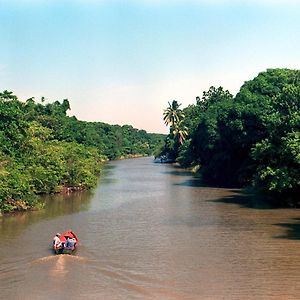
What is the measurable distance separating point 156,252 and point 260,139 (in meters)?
22.8

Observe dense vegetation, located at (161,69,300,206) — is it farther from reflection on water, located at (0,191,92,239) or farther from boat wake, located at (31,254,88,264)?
boat wake, located at (31,254,88,264)

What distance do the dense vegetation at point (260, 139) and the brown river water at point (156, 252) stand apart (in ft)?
7.72

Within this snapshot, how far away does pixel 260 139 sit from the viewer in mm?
42406

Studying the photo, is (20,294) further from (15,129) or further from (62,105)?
(62,105)

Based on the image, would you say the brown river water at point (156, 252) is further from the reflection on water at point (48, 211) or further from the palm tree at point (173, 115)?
→ the palm tree at point (173, 115)

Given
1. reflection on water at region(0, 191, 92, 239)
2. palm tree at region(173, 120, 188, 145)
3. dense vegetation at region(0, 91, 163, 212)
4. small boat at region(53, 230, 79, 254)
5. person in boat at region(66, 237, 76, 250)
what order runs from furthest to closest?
palm tree at region(173, 120, 188, 145)
dense vegetation at region(0, 91, 163, 212)
reflection on water at region(0, 191, 92, 239)
person in boat at region(66, 237, 76, 250)
small boat at region(53, 230, 79, 254)

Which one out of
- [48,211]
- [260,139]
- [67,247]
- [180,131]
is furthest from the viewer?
[180,131]

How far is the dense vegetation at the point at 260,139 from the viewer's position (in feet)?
107

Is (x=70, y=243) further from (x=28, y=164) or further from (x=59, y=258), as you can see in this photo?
(x=28, y=164)

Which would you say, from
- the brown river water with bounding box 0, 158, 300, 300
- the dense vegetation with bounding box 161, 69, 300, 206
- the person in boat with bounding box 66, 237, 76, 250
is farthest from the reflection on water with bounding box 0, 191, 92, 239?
the dense vegetation with bounding box 161, 69, 300, 206

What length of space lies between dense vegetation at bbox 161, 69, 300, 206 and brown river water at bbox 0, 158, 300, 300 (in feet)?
7.72

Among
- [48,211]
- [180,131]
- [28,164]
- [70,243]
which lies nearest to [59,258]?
[70,243]

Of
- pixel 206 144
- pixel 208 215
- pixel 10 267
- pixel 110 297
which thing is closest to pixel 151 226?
pixel 208 215

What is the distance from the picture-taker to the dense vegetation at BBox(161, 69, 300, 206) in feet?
107
